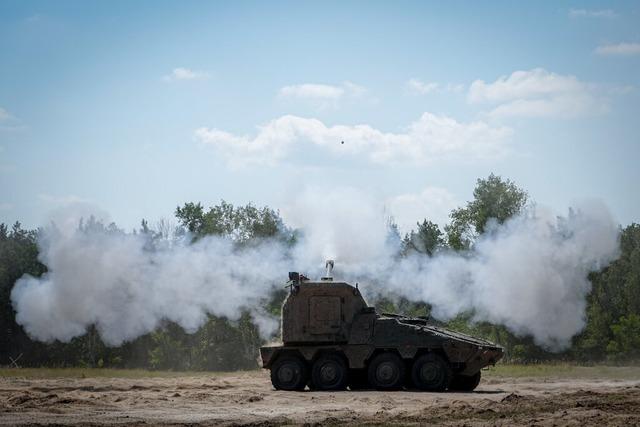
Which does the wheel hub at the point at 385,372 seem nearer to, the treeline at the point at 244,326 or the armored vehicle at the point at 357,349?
the armored vehicle at the point at 357,349

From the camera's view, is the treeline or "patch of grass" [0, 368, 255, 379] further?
the treeline

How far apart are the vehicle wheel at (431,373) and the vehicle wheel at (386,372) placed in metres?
0.48

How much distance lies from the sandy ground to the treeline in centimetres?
2221

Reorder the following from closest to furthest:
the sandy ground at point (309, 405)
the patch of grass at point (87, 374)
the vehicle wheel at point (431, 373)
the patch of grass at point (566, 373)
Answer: the sandy ground at point (309, 405) < the vehicle wheel at point (431, 373) < the patch of grass at point (566, 373) < the patch of grass at point (87, 374)

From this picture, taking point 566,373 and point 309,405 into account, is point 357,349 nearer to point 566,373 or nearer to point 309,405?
point 309,405

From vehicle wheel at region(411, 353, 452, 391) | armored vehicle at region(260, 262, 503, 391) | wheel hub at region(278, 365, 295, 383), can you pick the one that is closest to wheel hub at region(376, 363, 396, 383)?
armored vehicle at region(260, 262, 503, 391)

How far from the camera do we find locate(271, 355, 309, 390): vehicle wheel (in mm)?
30219

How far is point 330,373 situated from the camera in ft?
98.6

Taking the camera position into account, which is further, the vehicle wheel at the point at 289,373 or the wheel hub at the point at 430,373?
the vehicle wheel at the point at 289,373

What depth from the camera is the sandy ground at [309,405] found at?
2055cm

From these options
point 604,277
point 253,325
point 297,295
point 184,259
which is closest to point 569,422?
point 297,295

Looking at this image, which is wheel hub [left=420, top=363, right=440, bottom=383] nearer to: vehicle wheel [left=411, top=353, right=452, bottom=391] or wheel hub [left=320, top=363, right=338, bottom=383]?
vehicle wheel [left=411, top=353, right=452, bottom=391]

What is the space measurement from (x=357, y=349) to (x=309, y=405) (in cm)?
517

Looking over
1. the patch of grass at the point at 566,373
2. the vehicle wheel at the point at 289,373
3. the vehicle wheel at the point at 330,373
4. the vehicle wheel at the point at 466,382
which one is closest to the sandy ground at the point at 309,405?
the vehicle wheel at the point at 466,382
